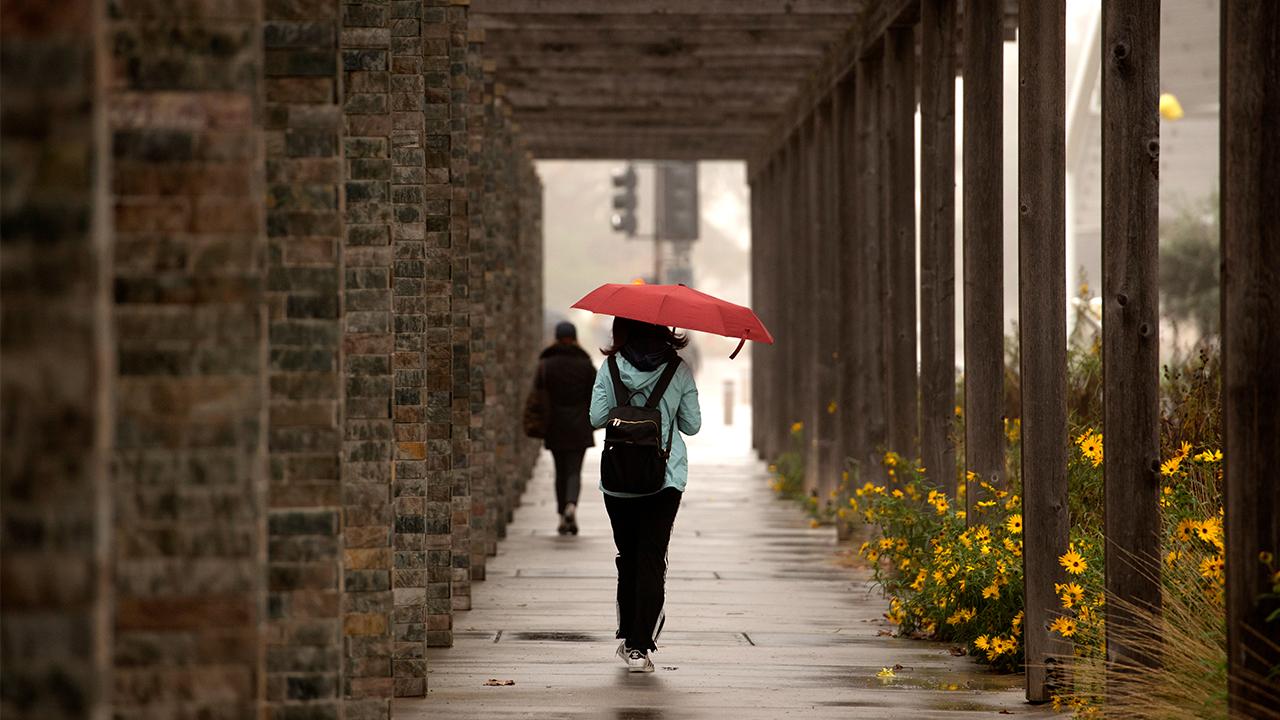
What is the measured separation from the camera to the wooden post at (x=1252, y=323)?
17.3 feet

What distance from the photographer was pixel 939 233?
10766 mm

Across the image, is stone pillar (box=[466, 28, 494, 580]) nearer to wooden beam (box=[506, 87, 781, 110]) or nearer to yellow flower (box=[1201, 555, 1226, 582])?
wooden beam (box=[506, 87, 781, 110])

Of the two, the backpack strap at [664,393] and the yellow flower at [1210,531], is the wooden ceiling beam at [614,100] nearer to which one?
the backpack strap at [664,393]

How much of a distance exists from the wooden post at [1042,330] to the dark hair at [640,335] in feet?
5.27

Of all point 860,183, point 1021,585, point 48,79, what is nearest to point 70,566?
point 48,79

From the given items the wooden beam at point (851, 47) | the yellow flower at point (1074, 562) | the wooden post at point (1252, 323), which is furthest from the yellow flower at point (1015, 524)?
the wooden beam at point (851, 47)

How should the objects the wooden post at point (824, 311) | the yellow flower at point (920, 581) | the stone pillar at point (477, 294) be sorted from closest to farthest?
the yellow flower at point (920, 581), the stone pillar at point (477, 294), the wooden post at point (824, 311)

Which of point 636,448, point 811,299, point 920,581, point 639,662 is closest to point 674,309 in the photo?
point 636,448

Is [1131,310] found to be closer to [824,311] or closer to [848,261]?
[848,261]

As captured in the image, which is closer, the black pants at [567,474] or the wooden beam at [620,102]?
the black pants at [567,474]

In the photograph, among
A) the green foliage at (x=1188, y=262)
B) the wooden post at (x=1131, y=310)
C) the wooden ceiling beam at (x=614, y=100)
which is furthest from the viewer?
the green foliage at (x=1188, y=262)

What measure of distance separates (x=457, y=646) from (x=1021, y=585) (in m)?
2.72

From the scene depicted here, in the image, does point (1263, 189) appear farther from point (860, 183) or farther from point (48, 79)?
point (860, 183)

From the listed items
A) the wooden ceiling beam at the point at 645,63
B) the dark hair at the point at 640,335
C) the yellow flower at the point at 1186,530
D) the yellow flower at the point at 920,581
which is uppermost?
the wooden ceiling beam at the point at 645,63
